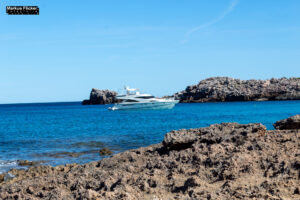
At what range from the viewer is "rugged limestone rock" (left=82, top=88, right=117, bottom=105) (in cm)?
14350

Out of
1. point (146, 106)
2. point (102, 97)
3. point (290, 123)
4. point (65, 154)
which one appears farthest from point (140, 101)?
point (102, 97)

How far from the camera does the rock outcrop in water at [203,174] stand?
5.10m

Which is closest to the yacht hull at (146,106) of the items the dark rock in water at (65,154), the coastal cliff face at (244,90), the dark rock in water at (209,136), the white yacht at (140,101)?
the white yacht at (140,101)

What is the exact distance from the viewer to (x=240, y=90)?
372 feet

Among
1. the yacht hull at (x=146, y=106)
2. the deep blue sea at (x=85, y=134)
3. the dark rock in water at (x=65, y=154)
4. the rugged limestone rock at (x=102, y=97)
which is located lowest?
the deep blue sea at (x=85, y=134)

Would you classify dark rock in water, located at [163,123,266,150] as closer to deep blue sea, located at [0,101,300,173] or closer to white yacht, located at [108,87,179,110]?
deep blue sea, located at [0,101,300,173]

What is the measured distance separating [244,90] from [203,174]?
111786 millimetres

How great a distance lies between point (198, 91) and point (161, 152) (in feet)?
379

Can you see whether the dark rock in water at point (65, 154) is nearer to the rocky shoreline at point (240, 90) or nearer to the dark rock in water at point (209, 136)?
the dark rock in water at point (209, 136)

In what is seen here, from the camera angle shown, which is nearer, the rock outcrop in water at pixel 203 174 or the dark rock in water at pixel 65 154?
the rock outcrop in water at pixel 203 174

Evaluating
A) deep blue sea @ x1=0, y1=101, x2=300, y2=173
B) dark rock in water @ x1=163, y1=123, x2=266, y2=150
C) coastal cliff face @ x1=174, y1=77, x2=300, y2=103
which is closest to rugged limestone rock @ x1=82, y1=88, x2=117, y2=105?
coastal cliff face @ x1=174, y1=77, x2=300, y2=103

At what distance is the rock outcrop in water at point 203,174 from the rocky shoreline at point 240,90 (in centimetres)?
10656

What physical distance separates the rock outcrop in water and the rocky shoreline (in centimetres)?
10656

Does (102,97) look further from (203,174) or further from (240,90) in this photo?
(203,174)
